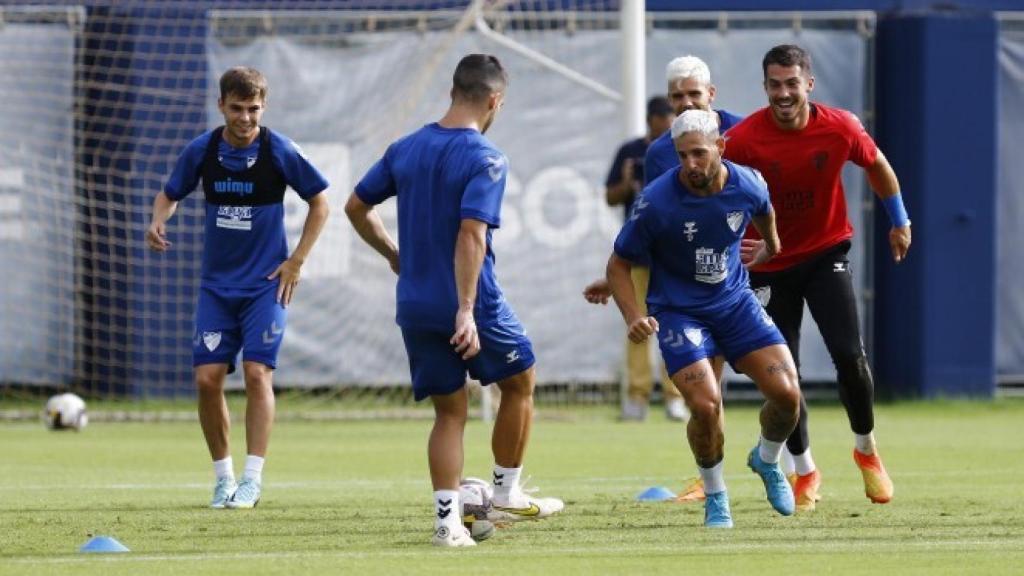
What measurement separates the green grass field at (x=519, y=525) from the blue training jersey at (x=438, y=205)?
930 mm

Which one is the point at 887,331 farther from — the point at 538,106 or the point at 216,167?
the point at 216,167

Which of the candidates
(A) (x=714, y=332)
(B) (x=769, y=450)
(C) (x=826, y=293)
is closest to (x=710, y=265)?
(A) (x=714, y=332)

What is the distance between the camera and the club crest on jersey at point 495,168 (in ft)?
26.6

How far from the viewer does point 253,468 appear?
400 inches

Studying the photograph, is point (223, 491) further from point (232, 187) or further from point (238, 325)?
point (232, 187)

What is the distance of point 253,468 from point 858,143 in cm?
322

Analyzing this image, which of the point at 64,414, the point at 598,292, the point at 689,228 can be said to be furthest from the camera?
the point at 64,414

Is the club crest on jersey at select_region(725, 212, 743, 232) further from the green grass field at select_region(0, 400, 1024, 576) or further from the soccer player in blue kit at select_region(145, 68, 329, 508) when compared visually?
the soccer player in blue kit at select_region(145, 68, 329, 508)

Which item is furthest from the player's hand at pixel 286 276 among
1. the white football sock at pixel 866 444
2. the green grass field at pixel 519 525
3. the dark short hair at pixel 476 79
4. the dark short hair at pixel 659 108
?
the dark short hair at pixel 659 108

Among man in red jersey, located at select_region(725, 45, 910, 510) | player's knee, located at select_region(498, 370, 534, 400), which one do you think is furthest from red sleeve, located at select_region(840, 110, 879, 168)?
player's knee, located at select_region(498, 370, 534, 400)

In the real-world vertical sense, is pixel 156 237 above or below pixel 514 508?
above

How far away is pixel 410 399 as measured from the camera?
18.5 m

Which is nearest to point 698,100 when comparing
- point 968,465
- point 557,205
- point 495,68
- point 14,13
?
point 495,68

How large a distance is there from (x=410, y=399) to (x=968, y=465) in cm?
689
